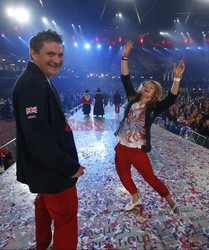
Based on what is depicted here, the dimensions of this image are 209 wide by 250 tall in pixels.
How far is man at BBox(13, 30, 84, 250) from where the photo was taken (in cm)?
147

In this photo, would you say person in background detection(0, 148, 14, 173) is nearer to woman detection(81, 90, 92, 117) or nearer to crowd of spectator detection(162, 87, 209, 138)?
crowd of spectator detection(162, 87, 209, 138)

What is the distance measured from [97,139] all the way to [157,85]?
15.5 ft

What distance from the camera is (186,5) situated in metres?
16.5

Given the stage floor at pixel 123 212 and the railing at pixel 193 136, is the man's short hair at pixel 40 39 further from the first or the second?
the railing at pixel 193 136

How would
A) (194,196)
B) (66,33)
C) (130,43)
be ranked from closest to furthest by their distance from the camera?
(130,43) → (194,196) → (66,33)

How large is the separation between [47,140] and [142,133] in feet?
5.57

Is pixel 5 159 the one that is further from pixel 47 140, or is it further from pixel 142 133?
pixel 47 140

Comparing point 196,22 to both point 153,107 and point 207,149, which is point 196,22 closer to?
point 207,149

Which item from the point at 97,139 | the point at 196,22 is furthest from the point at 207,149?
the point at 196,22

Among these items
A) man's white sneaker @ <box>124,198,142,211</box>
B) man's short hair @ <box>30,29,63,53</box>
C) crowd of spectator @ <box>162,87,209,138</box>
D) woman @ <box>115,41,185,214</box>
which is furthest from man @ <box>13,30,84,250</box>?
crowd of spectator @ <box>162,87,209,138</box>

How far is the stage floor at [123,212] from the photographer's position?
2430 mm

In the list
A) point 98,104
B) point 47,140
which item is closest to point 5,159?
point 47,140

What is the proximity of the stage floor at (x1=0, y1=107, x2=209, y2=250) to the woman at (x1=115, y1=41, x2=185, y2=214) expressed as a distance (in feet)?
0.87

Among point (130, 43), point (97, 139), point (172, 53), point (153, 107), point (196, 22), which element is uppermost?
point (196, 22)
